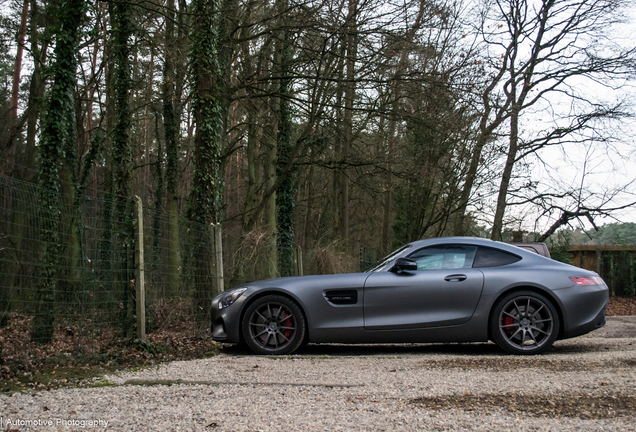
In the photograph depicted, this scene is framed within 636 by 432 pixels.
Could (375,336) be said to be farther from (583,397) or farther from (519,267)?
(583,397)

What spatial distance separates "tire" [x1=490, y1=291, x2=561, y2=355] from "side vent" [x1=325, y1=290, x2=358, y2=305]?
1653mm

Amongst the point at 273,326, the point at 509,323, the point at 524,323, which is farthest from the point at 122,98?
the point at 524,323

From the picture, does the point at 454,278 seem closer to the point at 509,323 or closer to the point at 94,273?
the point at 509,323

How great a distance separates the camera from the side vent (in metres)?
7.05

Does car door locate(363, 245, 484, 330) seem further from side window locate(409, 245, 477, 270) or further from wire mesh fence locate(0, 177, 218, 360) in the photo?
wire mesh fence locate(0, 177, 218, 360)

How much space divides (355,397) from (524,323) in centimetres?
335

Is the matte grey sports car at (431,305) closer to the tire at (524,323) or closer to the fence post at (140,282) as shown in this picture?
the tire at (524,323)

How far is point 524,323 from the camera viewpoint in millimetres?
6883

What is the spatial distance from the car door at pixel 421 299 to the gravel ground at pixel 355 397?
63 centimetres

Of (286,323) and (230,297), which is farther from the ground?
(230,297)

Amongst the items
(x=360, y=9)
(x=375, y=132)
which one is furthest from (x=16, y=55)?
(x=360, y=9)

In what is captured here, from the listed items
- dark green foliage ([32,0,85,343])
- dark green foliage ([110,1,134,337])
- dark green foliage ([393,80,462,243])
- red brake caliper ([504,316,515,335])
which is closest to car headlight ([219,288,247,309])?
dark green foliage ([32,0,85,343])

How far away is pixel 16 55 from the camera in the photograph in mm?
20203

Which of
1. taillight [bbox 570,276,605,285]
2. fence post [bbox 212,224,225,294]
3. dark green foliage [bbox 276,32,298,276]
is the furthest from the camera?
dark green foliage [bbox 276,32,298,276]
